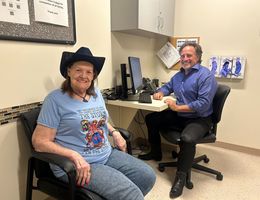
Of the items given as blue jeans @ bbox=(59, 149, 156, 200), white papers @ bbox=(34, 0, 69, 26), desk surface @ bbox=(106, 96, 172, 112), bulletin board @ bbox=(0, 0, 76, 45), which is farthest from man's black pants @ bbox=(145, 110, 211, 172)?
white papers @ bbox=(34, 0, 69, 26)

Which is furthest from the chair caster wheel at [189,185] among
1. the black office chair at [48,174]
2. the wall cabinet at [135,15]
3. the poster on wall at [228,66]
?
the wall cabinet at [135,15]

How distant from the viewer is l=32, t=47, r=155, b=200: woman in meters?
1.21

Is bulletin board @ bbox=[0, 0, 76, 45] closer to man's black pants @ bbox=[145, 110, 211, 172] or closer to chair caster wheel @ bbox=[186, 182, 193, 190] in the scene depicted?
man's black pants @ bbox=[145, 110, 211, 172]

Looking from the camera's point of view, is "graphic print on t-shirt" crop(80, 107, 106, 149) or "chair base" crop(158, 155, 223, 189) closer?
"graphic print on t-shirt" crop(80, 107, 106, 149)

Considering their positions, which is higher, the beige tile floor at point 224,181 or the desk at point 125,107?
the desk at point 125,107

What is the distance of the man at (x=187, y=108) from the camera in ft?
6.15

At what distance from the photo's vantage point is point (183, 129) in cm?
202

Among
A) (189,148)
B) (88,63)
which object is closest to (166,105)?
(189,148)

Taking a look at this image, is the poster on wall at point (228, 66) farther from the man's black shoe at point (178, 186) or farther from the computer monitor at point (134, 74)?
the man's black shoe at point (178, 186)

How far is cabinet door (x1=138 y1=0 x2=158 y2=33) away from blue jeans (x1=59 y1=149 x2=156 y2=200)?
48.7 inches

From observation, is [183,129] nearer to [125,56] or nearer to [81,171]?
[125,56]

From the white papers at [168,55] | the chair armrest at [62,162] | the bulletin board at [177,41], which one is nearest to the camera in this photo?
the chair armrest at [62,162]

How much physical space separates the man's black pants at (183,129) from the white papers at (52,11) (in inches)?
49.8

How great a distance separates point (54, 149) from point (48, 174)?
0.90 feet
